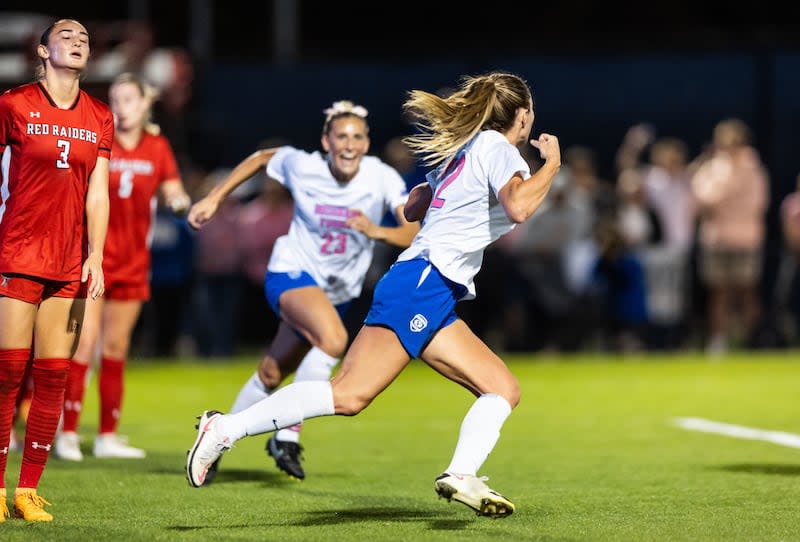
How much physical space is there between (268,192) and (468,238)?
11512 mm

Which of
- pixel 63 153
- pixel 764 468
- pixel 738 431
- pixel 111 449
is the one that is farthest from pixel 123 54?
pixel 63 153

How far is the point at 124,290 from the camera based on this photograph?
35.7ft

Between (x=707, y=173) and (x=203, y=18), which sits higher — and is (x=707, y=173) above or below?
below

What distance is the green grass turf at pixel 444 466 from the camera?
7688 mm

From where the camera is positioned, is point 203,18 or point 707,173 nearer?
point 707,173

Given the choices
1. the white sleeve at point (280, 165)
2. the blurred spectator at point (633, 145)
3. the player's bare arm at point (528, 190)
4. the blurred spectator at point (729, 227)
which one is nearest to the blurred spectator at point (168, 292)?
the blurred spectator at point (633, 145)

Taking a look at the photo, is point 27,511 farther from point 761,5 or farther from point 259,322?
point 761,5

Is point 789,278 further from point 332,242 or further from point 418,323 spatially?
point 418,323

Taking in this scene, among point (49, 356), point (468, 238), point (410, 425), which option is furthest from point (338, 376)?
point (410, 425)

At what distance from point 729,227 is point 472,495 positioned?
12516 millimetres

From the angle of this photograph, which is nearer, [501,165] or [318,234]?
[501,165]

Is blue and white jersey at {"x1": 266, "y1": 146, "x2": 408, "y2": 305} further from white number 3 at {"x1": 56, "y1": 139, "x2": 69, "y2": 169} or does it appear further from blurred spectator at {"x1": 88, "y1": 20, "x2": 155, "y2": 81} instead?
blurred spectator at {"x1": 88, "y1": 20, "x2": 155, "y2": 81}

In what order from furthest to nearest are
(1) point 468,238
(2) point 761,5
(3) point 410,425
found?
(2) point 761,5, (3) point 410,425, (1) point 468,238

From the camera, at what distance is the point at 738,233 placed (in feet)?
63.5
